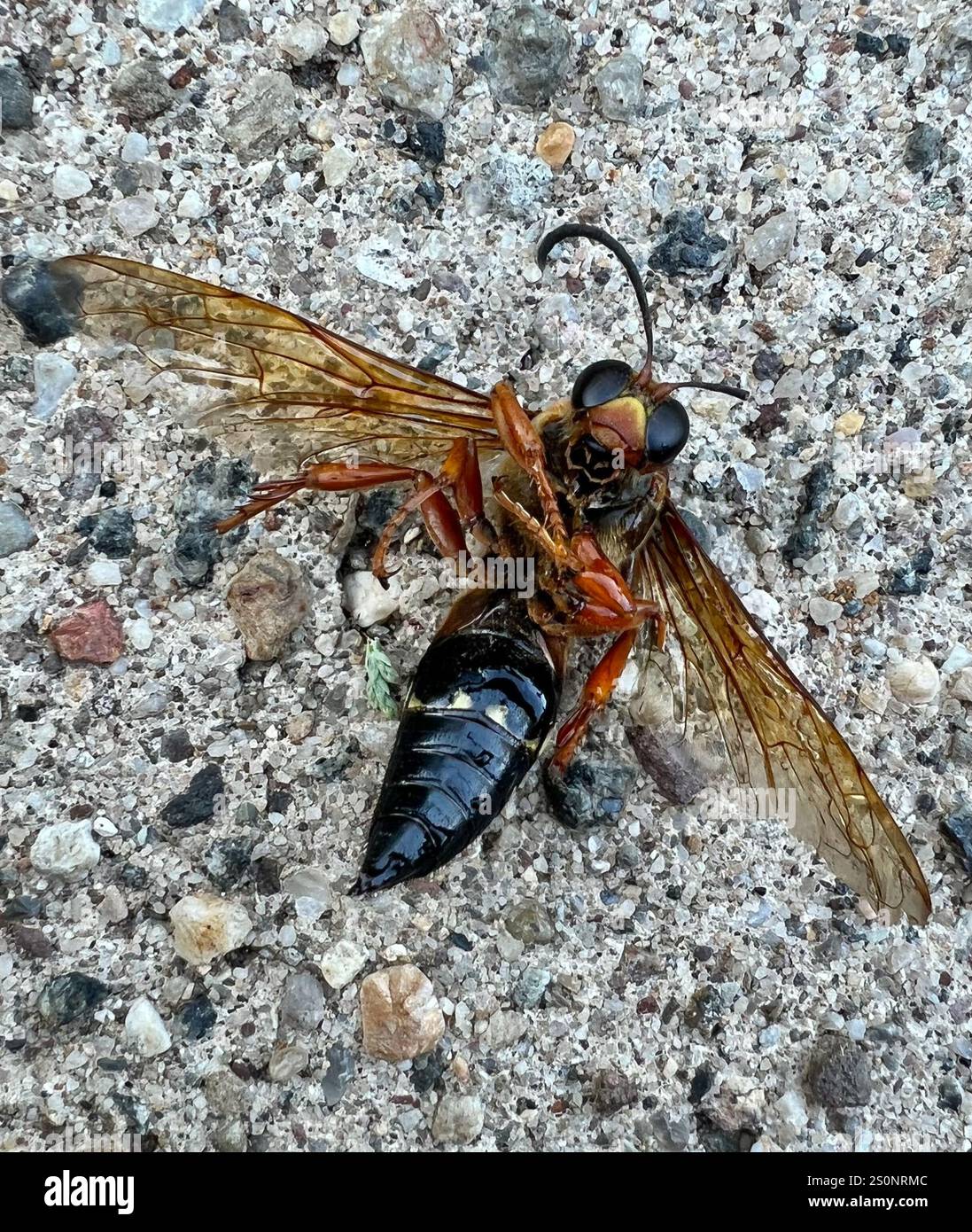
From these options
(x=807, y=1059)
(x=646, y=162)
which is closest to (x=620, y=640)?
→ (x=807, y=1059)

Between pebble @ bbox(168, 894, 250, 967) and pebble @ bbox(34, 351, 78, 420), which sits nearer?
pebble @ bbox(168, 894, 250, 967)

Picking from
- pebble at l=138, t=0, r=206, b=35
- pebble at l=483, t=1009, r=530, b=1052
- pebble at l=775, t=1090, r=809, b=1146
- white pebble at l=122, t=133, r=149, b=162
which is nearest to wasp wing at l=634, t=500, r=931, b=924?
pebble at l=775, t=1090, r=809, b=1146

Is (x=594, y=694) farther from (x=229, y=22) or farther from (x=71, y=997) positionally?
(x=229, y=22)

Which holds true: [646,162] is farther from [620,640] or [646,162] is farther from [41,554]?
[41,554]

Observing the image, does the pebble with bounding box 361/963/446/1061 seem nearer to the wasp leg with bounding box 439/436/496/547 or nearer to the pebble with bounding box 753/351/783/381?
the wasp leg with bounding box 439/436/496/547

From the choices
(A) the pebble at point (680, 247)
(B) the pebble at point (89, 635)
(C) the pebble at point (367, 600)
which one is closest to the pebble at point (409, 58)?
(A) the pebble at point (680, 247)

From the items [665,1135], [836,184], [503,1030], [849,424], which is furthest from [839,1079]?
[836,184]
